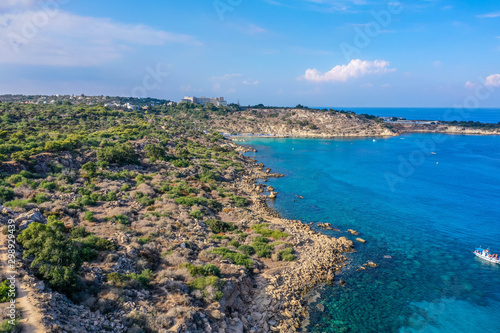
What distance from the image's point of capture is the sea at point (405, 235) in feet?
63.1

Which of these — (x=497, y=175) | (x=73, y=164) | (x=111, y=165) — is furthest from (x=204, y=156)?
(x=497, y=175)

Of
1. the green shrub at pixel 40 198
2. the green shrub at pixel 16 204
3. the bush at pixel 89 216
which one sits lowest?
the bush at pixel 89 216

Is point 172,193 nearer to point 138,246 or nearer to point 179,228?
point 179,228

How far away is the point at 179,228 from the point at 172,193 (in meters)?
9.87

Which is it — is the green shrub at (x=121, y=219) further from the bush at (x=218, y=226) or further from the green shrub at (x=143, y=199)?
the bush at (x=218, y=226)

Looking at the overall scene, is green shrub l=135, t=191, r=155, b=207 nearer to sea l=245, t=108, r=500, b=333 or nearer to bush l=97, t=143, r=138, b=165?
bush l=97, t=143, r=138, b=165

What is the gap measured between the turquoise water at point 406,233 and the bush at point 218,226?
34.4 feet

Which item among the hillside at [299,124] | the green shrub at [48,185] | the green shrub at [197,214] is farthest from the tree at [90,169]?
the hillside at [299,124]

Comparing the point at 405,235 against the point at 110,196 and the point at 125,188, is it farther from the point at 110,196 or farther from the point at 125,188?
the point at 125,188

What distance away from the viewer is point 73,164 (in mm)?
39469

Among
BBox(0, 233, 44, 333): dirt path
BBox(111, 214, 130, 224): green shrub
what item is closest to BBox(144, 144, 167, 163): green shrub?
BBox(111, 214, 130, 224): green shrub

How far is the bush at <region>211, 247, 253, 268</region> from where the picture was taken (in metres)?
22.1

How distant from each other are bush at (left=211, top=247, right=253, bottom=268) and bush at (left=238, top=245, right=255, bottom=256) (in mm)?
1272

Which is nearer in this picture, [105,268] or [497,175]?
[105,268]
